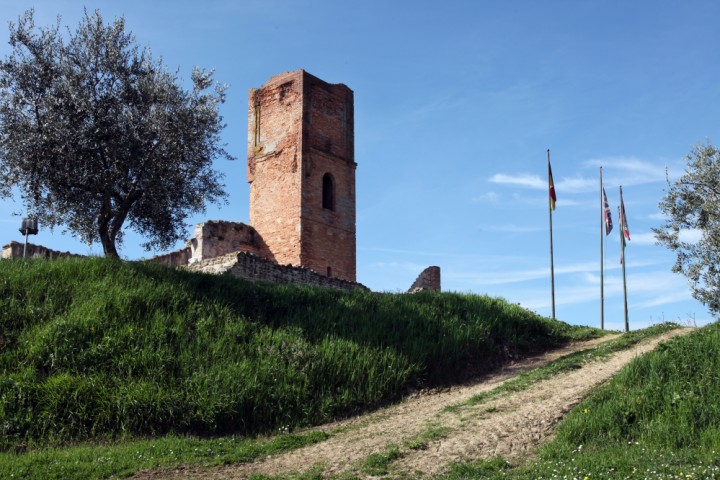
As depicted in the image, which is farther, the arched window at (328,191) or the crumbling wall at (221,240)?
the arched window at (328,191)

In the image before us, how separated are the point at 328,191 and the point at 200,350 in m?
16.0

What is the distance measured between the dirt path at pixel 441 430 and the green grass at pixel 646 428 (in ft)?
1.33

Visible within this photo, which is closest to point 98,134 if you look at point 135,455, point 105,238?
point 105,238

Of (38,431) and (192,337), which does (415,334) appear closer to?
(192,337)

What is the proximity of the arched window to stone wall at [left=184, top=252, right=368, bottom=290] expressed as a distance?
7751 mm

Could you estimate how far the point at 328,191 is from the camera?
27.4 m

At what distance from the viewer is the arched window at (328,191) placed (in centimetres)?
2723

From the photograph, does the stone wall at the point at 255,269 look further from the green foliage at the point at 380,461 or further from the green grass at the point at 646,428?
the green grass at the point at 646,428

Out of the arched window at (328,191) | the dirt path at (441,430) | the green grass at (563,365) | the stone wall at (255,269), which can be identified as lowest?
the dirt path at (441,430)

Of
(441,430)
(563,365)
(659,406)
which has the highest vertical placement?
(563,365)

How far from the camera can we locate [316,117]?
2675 cm

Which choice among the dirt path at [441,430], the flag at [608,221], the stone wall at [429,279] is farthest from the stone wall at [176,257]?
the flag at [608,221]

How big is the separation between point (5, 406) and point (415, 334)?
726 centimetres

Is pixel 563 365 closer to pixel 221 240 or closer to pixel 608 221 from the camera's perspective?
pixel 221 240
